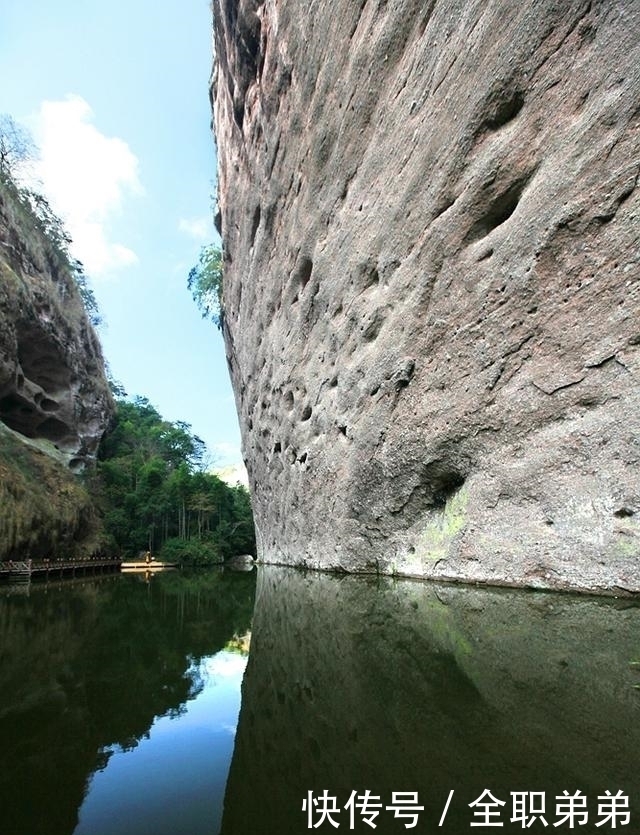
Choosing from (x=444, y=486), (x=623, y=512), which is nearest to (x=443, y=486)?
(x=444, y=486)

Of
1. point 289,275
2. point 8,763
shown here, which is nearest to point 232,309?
point 289,275

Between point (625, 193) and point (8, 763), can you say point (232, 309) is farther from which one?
point (8, 763)

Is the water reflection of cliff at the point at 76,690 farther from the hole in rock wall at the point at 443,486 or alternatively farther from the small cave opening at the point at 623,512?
the small cave opening at the point at 623,512

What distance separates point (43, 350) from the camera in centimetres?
2464

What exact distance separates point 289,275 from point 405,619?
10942 millimetres

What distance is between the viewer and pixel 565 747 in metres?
1.87

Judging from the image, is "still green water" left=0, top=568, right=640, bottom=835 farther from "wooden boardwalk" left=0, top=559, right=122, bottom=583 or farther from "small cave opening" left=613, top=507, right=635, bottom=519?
"wooden boardwalk" left=0, top=559, right=122, bottom=583

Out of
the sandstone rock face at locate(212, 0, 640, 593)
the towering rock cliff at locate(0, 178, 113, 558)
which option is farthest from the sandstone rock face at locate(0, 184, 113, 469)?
the sandstone rock face at locate(212, 0, 640, 593)

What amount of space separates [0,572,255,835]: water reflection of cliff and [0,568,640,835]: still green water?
0.04 feet

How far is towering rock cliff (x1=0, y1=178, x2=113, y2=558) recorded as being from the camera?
17.7 meters

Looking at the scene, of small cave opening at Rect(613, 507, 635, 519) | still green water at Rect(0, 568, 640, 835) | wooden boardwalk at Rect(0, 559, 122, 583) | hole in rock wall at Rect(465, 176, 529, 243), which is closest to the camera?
still green water at Rect(0, 568, 640, 835)

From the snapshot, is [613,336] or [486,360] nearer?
[613,336]

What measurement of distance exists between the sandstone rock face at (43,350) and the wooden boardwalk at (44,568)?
6.58 m

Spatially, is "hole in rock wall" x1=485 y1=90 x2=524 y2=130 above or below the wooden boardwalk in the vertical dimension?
above
